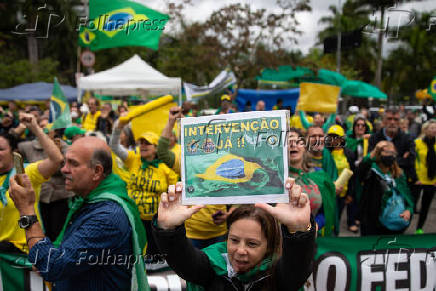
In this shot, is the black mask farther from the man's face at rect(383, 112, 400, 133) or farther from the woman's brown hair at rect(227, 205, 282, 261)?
the woman's brown hair at rect(227, 205, 282, 261)

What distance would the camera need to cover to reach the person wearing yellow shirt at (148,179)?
4066mm

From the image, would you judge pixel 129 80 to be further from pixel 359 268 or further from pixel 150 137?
pixel 359 268

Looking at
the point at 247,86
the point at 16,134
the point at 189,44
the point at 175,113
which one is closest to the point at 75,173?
the point at 175,113

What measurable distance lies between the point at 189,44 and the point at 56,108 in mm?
12989

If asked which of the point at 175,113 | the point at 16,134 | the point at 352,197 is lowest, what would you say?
the point at 352,197

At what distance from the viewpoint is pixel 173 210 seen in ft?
5.64

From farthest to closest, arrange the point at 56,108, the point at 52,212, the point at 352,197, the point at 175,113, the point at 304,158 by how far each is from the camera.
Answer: the point at 352,197, the point at 56,108, the point at 52,212, the point at 304,158, the point at 175,113

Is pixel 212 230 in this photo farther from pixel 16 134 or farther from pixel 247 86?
pixel 247 86

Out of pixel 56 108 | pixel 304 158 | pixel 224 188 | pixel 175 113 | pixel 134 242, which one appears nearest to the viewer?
pixel 224 188

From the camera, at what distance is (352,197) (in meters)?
6.40

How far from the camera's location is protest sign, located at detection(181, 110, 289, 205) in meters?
1.61

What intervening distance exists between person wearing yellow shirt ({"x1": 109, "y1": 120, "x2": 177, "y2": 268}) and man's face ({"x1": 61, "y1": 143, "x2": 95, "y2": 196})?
1.72m

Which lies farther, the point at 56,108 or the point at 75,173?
the point at 56,108

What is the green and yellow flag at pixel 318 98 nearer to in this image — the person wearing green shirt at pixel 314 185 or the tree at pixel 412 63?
the person wearing green shirt at pixel 314 185
